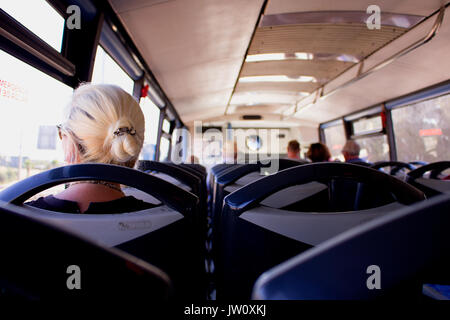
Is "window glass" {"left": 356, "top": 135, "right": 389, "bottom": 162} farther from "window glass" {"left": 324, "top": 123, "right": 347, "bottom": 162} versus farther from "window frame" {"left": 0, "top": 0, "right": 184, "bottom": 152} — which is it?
"window frame" {"left": 0, "top": 0, "right": 184, "bottom": 152}

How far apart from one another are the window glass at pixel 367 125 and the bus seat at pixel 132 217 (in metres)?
6.62

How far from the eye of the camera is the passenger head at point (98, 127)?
3.32 feet

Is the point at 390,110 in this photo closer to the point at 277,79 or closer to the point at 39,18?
the point at 277,79

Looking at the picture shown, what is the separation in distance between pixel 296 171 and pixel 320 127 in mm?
10054

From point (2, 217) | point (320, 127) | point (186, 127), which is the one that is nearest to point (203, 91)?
point (186, 127)

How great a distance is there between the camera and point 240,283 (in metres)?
0.79

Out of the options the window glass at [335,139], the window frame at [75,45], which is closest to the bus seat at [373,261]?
the window frame at [75,45]

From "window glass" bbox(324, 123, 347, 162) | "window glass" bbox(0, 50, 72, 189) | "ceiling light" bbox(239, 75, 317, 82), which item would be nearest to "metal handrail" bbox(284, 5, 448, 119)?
"ceiling light" bbox(239, 75, 317, 82)

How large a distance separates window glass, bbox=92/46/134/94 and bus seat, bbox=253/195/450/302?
2.25 metres

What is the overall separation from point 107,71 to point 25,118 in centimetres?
134

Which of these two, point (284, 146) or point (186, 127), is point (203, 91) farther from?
→ point (284, 146)

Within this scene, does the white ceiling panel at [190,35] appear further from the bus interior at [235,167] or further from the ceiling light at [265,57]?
the ceiling light at [265,57]

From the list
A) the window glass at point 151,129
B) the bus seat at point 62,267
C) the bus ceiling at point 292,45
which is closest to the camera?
the bus seat at point 62,267

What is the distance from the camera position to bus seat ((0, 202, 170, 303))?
247 mm
